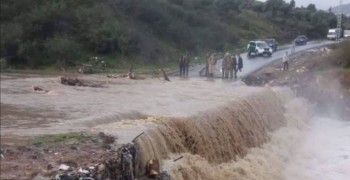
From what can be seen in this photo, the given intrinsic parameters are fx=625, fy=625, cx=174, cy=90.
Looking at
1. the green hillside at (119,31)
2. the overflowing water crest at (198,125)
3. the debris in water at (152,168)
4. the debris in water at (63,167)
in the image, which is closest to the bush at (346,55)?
the green hillside at (119,31)

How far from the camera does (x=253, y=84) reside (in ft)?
104

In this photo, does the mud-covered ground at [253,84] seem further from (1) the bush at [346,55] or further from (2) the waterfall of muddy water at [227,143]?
(2) the waterfall of muddy water at [227,143]

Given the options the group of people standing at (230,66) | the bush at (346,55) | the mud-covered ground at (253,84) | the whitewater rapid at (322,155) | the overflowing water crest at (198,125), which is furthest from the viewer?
the bush at (346,55)

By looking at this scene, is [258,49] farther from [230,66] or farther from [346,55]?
[230,66]

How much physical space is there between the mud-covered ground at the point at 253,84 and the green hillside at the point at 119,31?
276 cm

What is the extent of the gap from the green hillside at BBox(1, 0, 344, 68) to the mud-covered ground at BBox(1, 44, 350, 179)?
2763mm

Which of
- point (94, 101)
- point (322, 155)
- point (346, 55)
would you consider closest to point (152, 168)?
point (94, 101)

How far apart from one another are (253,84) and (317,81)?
18.9ft

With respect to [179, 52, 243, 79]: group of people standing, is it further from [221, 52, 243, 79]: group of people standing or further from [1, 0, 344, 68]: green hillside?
[1, 0, 344, 68]: green hillside

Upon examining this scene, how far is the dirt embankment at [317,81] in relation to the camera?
33219 mm

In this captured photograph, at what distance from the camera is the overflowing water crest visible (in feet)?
46.6

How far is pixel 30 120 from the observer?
15039 millimetres

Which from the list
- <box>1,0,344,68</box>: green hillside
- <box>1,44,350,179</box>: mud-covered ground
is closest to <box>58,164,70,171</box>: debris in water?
<box>1,44,350,179</box>: mud-covered ground

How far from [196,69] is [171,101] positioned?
17002mm
